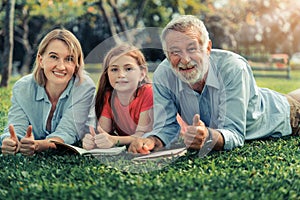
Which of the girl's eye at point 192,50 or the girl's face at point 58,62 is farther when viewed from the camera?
the girl's face at point 58,62

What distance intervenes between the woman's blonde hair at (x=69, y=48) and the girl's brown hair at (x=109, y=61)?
184 millimetres

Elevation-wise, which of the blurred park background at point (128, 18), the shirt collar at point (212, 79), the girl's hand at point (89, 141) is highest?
the blurred park background at point (128, 18)

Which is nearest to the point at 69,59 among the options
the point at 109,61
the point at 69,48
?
the point at 69,48

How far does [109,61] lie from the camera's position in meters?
4.05

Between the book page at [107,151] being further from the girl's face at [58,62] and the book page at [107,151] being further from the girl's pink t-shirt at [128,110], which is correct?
the girl's face at [58,62]

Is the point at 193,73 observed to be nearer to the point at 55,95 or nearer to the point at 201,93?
the point at 201,93

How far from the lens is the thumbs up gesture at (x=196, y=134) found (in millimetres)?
3293

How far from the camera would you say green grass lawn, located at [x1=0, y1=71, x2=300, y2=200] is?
2.75 m

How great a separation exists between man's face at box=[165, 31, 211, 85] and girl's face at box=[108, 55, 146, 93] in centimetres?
39

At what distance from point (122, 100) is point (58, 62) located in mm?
565

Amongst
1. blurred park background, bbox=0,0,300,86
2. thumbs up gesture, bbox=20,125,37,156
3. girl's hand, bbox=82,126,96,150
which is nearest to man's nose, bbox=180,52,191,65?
girl's hand, bbox=82,126,96,150

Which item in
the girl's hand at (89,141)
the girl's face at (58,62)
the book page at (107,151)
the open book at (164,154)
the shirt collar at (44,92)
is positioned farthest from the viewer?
the shirt collar at (44,92)

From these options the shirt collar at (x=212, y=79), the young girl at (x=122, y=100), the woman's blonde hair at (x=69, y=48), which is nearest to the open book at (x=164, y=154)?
the young girl at (x=122, y=100)

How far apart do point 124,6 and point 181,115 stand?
23.4m
